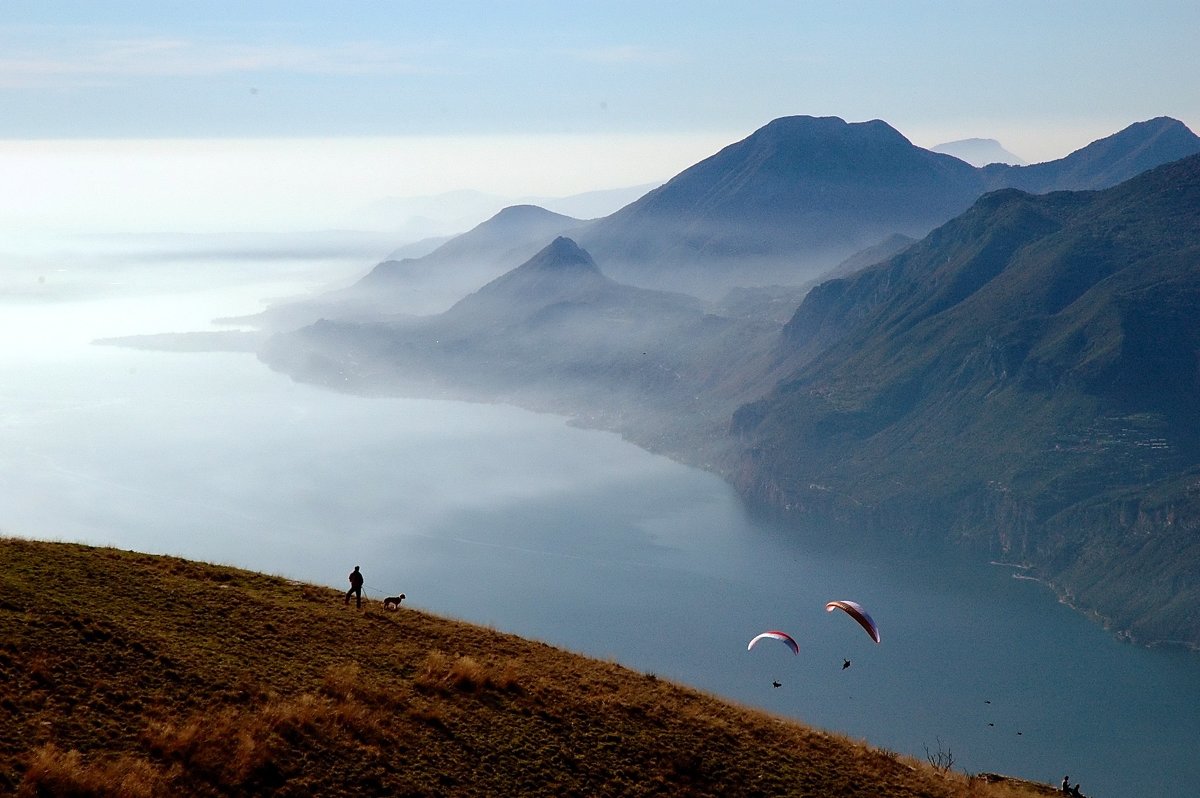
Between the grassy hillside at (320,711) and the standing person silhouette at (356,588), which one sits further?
the standing person silhouette at (356,588)

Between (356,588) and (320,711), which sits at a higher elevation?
(356,588)

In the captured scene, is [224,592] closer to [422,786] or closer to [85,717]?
[85,717]

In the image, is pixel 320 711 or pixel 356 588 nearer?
pixel 320 711

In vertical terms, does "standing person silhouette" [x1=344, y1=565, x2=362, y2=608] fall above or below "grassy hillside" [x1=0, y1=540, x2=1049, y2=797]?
above

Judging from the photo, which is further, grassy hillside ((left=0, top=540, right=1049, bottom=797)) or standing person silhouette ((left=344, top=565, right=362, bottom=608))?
standing person silhouette ((left=344, top=565, right=362, bottom=608))

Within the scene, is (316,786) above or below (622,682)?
below

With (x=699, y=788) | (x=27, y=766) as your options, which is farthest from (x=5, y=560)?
(x=699, y=788)

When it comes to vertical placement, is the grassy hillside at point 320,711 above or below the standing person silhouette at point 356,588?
below

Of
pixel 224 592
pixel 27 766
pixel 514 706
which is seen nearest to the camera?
pixel 27 766
